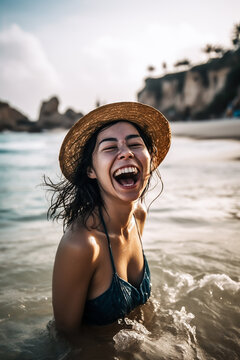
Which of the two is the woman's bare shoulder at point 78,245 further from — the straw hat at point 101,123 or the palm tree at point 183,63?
the palm tree at point 183,63

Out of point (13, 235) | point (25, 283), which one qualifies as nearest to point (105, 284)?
point (25, 283)

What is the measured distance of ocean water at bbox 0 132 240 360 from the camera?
6.34 ft

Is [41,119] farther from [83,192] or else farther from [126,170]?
[126,170]

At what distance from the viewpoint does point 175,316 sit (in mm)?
2301

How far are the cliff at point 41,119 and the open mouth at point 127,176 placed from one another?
271ft

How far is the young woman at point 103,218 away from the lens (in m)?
1.75

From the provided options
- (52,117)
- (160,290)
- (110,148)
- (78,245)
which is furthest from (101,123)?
(52,117)

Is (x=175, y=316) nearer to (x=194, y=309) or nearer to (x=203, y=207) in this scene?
(x=194, y=309)

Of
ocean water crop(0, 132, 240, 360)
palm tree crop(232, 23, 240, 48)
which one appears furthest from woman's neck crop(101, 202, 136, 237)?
palm tree crop(232, 23, 240, 48)

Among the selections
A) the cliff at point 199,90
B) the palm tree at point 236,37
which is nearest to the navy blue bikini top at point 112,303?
the cliff at point 199,90

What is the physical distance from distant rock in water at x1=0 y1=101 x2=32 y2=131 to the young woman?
8451 centimetres

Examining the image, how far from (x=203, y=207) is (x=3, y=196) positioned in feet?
15.1

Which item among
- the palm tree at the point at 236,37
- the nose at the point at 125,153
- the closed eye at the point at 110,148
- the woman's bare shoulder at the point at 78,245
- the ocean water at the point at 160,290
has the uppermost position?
the palm tree at the point at 236,37

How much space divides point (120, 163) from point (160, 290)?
148 centimetres
